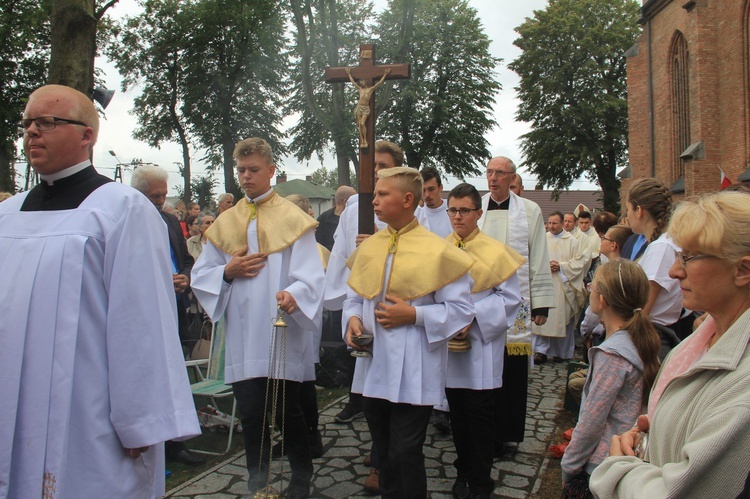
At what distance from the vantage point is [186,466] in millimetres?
4699

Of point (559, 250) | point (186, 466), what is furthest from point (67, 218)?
point (559, 250)

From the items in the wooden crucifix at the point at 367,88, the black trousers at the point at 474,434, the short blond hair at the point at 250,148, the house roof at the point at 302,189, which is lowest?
the black trousers at the point at 474,434

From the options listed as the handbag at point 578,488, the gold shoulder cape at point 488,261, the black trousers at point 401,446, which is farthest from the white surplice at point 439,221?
the handbag at point 578,488

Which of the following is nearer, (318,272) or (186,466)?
(318,272)

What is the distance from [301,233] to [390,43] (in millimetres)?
28949

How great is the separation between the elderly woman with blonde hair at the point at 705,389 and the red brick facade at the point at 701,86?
19.2m

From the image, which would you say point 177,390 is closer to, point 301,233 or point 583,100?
point 301,233

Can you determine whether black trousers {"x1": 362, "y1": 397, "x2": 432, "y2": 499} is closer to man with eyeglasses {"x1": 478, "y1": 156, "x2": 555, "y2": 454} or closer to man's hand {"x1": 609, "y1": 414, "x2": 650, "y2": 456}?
man's hand {"x1": 609, "y1": 414, "x2": 650, "y2": 456}

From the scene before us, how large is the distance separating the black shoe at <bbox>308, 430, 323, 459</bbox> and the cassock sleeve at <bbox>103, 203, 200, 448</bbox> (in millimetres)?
2650

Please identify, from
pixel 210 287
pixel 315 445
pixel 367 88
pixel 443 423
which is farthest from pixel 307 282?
pixel 367 88

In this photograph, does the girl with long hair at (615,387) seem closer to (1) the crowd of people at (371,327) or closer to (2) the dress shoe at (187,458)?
(1) the crowd of people at (371,327)

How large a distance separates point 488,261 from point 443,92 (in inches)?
1193

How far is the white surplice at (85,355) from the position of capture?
6.93 ft

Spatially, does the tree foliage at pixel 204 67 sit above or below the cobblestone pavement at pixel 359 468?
above
